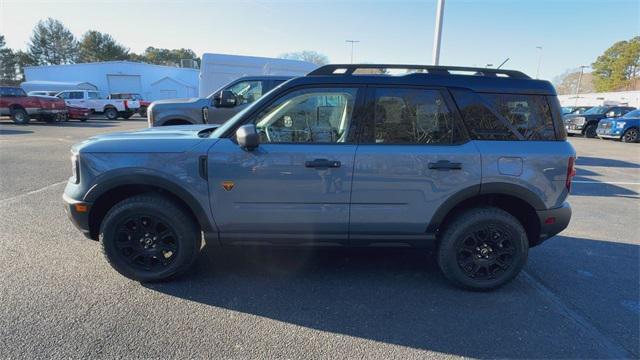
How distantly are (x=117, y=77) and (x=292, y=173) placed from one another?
40.6 m

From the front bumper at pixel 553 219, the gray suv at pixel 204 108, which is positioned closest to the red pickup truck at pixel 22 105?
the gray suv at pixel 204 108

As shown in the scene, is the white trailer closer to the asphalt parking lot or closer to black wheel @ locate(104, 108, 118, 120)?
the asphalt parking lot

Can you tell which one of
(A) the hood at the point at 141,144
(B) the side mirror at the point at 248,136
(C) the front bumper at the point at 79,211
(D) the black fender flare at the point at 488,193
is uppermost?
(B) the side mirror at the point at 248,136

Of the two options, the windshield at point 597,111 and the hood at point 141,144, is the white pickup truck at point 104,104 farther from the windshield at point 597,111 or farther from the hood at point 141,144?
the windshield at point 597,111

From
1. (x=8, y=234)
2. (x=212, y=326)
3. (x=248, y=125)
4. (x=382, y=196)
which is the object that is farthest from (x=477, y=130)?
(x=8, y=234)

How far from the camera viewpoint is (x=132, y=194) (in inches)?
129

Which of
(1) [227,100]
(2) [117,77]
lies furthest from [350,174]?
(2) [117,77]

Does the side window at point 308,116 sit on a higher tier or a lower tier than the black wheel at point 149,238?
higher

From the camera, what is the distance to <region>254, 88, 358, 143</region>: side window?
3.09 meters

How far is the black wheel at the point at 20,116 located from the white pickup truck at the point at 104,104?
4.50 metres

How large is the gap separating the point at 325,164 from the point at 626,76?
92.1 meters

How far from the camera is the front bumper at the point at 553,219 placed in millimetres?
3156

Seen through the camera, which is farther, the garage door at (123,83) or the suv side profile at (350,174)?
the garage door at (123,83)

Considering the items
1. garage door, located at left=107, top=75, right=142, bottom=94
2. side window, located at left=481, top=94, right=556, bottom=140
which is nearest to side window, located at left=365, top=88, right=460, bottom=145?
side window, located at left=481, top=94, right=556, bottom=140
